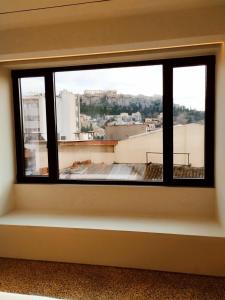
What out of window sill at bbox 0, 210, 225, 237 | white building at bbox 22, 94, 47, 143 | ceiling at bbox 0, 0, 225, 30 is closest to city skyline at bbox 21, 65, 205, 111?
white building at bbox 22, 94, 47, 143

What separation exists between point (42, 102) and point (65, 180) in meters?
1.04

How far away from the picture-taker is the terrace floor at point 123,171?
121 inches

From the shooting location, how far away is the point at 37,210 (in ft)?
11.0

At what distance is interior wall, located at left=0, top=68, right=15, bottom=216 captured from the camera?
322 centimetres

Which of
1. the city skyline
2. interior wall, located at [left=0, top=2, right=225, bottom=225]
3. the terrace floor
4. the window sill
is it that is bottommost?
the window sill

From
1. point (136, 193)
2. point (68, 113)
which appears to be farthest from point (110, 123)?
point (136, 193)

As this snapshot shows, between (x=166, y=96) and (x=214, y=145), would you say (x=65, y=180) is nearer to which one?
(x=166, y=96)

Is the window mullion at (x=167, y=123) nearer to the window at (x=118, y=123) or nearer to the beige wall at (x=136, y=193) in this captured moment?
the window at (x=118, y=123)

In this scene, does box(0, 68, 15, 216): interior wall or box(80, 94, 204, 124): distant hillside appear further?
box(0, 68, 15, 216): interior wall

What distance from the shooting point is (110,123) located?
128 inches

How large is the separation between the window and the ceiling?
630mm

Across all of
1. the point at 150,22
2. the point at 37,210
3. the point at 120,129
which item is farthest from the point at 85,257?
the point at 150,22

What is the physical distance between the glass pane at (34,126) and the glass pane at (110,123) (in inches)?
8.4

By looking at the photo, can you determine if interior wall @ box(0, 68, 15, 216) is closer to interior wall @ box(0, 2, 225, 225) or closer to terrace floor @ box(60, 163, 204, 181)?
interior wall @ box(0, 2, 225, 225)
